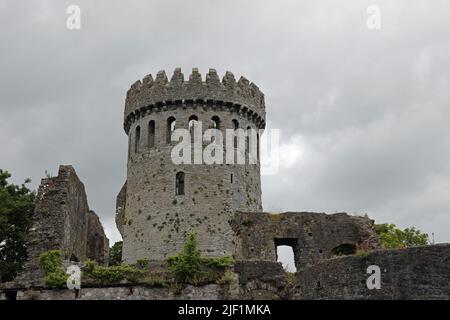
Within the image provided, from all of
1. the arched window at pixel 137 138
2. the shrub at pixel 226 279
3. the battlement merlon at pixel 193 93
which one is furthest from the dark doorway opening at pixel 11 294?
the battlement merlon at pixel 193 93

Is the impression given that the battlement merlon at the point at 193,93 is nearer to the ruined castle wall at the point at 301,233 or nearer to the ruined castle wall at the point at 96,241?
the ruined castle wall at the point at 96,241

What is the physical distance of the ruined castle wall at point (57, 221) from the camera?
25688mm

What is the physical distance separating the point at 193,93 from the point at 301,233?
11.8m

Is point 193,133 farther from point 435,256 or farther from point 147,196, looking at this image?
point 435,256

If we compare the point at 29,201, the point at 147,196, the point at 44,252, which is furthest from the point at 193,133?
the point at 44,252

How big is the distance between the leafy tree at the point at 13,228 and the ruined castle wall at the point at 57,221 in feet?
14.0

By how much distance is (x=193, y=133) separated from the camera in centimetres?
3744

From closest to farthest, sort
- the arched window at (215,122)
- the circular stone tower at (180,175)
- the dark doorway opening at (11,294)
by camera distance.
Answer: the dark doorway opening at (11,294), the circular stone tower at (180,175), the arched window at (215,122)

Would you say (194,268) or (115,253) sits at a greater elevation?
(115,253)

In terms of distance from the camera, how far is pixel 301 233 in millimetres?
30422

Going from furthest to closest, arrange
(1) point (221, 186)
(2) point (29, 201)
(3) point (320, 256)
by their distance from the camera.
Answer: (1) point (221, 186) < (2) point (29, 201) < (3) point (320, 256)

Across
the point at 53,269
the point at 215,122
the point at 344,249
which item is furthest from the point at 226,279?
the point at 215,122

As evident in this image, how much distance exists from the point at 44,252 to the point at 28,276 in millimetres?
1087

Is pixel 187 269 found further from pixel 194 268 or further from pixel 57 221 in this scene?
pixel 57 221
